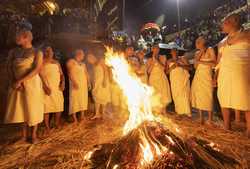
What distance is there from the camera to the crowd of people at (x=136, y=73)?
4020 mm

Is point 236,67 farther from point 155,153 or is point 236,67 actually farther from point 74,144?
point 74,144

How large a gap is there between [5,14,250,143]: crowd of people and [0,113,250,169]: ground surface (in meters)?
0.35

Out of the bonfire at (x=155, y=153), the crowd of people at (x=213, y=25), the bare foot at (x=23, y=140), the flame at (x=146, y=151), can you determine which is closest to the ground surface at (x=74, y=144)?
the bare foot at (x=23, y=140)

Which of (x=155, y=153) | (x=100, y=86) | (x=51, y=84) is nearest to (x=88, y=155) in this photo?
(x=155, y=153)

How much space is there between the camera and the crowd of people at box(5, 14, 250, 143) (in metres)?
4.02

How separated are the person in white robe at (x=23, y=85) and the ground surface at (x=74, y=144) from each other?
61 cm

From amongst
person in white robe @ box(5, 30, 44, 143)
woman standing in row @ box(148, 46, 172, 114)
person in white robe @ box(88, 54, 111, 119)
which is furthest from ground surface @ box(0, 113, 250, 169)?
woman standing in row @ box(148, 46, 172, 114)

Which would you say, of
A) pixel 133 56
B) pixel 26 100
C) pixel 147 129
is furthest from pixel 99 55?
pixel 147 129

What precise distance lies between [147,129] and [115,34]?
8097 millimetres

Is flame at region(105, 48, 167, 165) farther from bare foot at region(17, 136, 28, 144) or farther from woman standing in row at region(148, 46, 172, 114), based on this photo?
bare foot at region(17, 136, 28, 144)

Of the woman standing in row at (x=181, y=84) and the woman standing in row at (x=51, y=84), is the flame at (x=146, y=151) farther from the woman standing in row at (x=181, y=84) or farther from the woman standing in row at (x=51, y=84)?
the woman standing in row at (x=181, y=84)

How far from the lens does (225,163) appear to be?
2859mm

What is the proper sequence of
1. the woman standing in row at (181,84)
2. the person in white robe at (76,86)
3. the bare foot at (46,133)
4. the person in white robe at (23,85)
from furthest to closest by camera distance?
the woman standing in row at (181,84) → the person in white robe at (76,86) → the bare foot at (46,133) → the person in white robe at (23,85)

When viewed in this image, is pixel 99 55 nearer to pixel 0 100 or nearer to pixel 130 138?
pixel 0 100
